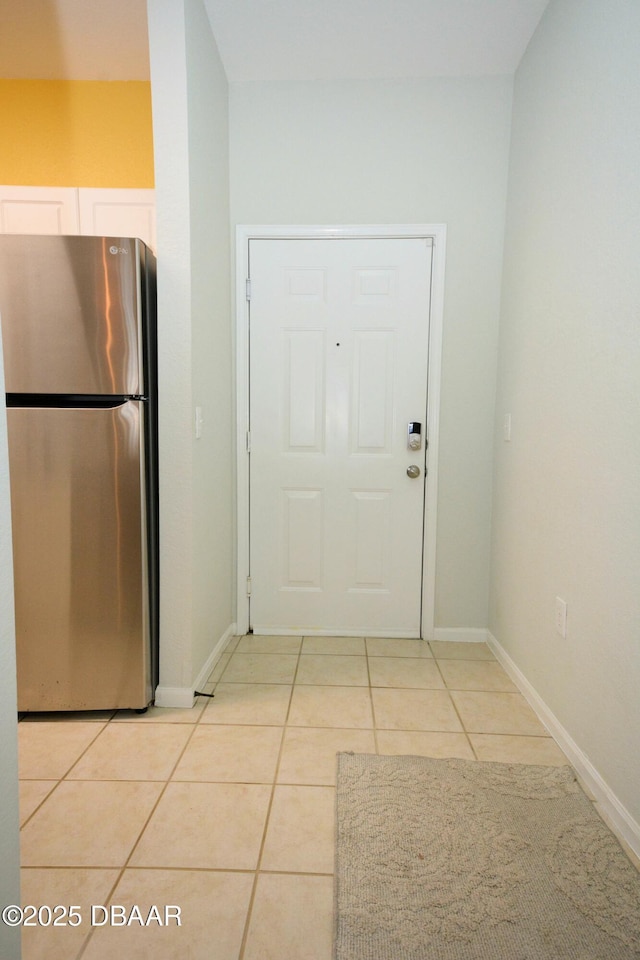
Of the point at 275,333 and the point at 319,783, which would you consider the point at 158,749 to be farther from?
the point at 275,333

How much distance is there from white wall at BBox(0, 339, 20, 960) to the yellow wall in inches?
94.4

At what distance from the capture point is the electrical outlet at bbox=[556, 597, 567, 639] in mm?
1818

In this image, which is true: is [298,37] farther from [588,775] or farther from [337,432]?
[588,775]

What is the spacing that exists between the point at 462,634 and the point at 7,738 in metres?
2.32

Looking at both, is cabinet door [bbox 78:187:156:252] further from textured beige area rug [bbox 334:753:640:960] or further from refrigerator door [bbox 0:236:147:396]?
textured beige area rug [bbox 334:753:640:960]

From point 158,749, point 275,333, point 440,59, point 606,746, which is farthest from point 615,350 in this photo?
point 158,749

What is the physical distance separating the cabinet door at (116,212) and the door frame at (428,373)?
0.44m

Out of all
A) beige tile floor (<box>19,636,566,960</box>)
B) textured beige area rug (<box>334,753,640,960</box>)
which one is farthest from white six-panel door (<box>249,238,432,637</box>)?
textured beige area rug (<box>334,753,640,960</box>)

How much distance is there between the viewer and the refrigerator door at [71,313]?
1.77m

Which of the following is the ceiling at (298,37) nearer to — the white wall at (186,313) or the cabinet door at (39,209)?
the white wall at (186,313)

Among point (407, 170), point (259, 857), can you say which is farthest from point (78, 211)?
point (259, 857)

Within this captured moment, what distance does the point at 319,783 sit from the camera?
161cm

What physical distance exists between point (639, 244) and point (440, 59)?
1.64 m

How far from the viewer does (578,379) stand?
1739 mm
